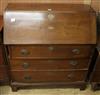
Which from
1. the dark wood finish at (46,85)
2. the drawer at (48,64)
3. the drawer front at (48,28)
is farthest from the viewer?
the dark wood finish at (46,85)

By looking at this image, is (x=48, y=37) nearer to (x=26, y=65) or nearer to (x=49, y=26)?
(x=49, y=26)

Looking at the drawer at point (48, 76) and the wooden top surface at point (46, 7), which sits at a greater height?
the wooden top surface at point (46, 7)

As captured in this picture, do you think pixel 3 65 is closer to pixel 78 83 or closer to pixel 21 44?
pixel 21 44

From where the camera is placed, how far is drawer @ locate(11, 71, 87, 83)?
1958mm

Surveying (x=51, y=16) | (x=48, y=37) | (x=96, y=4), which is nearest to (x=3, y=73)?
(x=48, y=37)

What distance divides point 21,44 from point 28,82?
1.83 feet

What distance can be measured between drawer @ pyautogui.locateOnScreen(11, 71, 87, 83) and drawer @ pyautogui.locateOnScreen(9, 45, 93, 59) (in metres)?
0.23

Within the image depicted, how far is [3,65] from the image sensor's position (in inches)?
74.5

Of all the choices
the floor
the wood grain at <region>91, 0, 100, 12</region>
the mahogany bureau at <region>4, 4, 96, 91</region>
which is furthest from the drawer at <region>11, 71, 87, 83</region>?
the wood grain at <region>91, 0, 100, 12</region>

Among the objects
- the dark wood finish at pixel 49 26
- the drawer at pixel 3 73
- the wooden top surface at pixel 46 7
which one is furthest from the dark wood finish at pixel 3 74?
the wooden top surface at pixel 46 7

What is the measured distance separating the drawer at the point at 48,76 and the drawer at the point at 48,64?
0.20 ft

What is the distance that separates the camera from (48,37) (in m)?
1.72

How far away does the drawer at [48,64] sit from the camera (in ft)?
6.11

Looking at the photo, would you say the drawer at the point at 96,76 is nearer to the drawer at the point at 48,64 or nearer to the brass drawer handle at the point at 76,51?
the drawer at the point at 48,64
